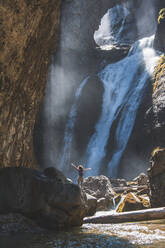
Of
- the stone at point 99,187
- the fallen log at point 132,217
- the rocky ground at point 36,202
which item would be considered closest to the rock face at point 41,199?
the rocky ground at point 36,202

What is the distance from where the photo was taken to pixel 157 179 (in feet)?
33.7

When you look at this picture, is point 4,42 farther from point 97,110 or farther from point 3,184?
point 97,110

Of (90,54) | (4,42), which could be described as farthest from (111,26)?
(4,42)

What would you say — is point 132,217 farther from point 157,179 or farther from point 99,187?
point 99,187

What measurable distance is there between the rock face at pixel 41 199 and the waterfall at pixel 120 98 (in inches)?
810

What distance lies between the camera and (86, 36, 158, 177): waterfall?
96.2 ft

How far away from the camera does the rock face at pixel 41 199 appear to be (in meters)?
6.85

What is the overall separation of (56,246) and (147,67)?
109 feet

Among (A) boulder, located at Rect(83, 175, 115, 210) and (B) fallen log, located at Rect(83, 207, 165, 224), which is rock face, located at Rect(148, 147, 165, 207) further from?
(A) boulder, located at Rect(83, 175, 115, 210)

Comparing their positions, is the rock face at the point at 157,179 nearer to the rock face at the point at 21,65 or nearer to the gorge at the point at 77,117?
the gorge at the point at 77,117

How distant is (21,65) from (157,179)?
679 cm

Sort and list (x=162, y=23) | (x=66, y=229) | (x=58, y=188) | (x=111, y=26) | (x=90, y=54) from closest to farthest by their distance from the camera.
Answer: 1. (x=66, y=229)
2. (x=58, y=188)
3. (x=162, y=23)
4. (x=90, y=54)
5. (x=111, y=26)

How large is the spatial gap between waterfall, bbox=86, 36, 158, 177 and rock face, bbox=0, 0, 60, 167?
18.4 metres

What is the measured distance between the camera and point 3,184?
704 cm
